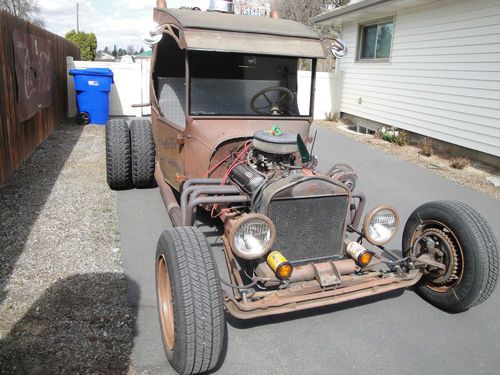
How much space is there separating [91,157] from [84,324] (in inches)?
214

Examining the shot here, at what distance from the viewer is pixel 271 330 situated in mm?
3129

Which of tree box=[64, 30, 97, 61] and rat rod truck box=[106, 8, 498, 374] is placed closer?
rat rod truck box=[106, 8, 498, 374]

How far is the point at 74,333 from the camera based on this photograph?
2.91 meters

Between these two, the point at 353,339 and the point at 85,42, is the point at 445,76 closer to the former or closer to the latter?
the point at 353,339

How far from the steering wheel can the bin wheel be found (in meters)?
7.97

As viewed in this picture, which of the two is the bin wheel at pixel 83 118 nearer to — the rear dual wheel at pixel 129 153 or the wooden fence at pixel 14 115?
the wooden fence at pixel 14 115

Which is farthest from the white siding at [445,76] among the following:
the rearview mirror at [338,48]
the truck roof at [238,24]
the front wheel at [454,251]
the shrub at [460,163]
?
the front wheel at [454,251]

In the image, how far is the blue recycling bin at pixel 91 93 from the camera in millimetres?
10938

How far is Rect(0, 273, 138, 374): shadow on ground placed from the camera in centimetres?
260

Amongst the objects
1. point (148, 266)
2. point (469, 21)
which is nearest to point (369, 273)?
point (148, 266)

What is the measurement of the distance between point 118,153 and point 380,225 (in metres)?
3.58

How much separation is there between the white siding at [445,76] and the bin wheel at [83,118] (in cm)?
811

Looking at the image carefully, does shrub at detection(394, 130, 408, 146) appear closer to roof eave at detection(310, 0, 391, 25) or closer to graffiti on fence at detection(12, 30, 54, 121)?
roof eave at detection(310, 0, 391, 25)

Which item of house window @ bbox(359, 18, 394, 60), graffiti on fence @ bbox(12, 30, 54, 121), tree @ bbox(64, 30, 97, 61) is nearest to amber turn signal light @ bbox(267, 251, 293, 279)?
graffiti on fence @ bbox(12, 30, 54, 121)
